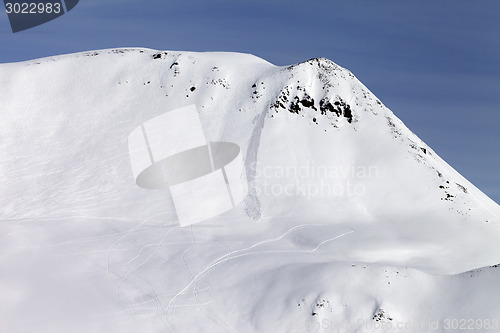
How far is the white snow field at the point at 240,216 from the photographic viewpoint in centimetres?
4134

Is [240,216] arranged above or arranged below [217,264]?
below

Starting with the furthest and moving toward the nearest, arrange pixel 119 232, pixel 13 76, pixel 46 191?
1. pixel 13 76
2. pixel 46 191
3. pixel 119 232

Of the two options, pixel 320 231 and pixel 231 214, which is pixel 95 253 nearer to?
pixel 231 214

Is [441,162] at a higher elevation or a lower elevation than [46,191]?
lower

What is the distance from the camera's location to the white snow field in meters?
41.3

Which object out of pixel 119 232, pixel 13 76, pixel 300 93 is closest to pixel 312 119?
pixel 300 93

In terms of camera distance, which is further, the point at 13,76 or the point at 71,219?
the point at 13,76

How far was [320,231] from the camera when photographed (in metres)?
54.1

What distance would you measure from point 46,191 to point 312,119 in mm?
27578

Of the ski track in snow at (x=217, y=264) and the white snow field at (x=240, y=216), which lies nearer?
the white snow field at (x=240, y=216)

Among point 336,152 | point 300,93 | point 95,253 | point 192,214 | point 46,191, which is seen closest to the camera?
point 95,253

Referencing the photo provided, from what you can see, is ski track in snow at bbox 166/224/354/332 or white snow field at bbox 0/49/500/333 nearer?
white snow field at bbox 0/49/500/333

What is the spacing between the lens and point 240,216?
5669cm

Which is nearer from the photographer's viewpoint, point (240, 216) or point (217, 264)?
point (217, 264)
